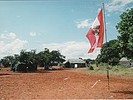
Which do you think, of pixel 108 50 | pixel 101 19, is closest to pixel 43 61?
pixel 108 50

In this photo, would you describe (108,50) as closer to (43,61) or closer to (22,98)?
(43,61)

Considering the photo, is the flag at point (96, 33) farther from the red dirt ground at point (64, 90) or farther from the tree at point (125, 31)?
the red dirt ground at point (64, 90)

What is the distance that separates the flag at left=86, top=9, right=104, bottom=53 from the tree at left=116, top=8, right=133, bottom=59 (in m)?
1.16

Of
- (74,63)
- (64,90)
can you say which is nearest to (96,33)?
(64,90)

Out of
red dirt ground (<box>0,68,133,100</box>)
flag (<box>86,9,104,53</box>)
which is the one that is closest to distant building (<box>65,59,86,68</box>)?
red dirt ground (<box>0,68,133,100</box>)

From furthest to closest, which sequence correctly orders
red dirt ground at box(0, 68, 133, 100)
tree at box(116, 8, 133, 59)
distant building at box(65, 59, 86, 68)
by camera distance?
1. distant building at box(65, 59, 86, 68)
2. tree at box(116, 8, 133, 59)
3. red dirt ground at box(0, 68, 133, 100)

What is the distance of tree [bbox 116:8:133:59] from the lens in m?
17.9

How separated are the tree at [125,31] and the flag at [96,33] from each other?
1163 mm

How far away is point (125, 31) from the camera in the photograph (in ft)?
59.0

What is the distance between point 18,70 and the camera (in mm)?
66250

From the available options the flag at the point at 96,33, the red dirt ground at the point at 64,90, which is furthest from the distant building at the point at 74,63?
the flag at the point at 96,33

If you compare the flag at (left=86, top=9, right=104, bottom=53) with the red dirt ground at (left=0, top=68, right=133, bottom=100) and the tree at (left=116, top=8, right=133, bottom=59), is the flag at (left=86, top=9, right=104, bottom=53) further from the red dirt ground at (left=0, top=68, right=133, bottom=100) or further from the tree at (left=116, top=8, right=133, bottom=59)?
the red dirt ground at (left=0, top=68, right=133, bottom=100)

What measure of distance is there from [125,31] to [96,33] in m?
1.95

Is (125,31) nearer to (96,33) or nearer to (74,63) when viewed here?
A: (96,33)
